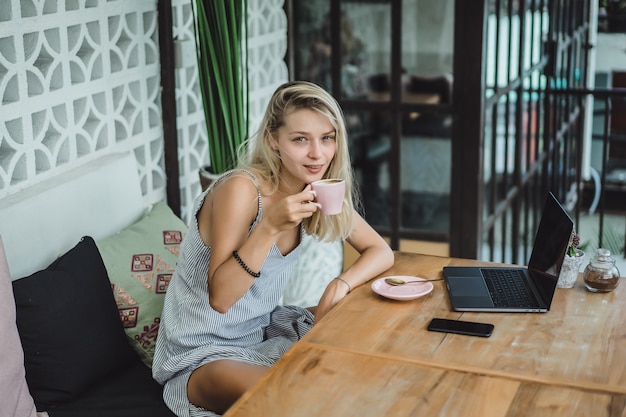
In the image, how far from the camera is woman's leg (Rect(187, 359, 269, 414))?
81.3 inches

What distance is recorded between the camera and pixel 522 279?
223cm

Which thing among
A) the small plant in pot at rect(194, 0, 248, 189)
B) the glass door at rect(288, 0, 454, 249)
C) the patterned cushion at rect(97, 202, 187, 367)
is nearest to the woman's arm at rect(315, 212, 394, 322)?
the patterned cushion at rect(97, 202, 187, 367)

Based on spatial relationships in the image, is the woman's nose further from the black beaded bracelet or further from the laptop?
the laptop

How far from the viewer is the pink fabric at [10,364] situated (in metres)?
1.86

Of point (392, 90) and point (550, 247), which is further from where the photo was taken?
point (392, 90)

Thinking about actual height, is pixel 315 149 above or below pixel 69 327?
above

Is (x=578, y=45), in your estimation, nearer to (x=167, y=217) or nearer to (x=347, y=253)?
(x=347, y=253)

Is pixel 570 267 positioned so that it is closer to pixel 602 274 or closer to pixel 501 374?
pixel 602 274

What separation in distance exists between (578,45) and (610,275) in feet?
11.0

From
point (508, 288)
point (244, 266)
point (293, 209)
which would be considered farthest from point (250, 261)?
point (508, 288)

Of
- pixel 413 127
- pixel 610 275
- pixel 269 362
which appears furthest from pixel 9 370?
pixel 413 127

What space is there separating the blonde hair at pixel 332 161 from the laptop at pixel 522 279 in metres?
0.32

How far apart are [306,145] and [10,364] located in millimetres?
886

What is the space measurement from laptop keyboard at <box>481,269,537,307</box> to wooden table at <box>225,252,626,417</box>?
53 millimetres
